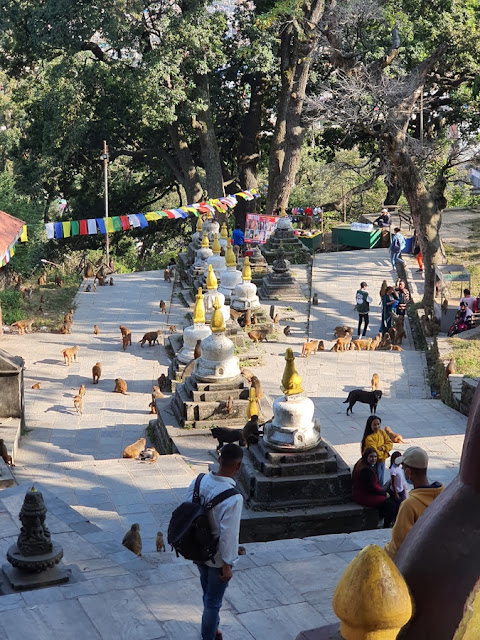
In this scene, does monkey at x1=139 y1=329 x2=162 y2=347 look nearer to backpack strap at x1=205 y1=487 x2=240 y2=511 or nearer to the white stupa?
the white stupa

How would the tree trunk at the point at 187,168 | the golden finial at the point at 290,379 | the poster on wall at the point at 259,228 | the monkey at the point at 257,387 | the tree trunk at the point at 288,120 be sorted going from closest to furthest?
the golden finial at the point at 290,379 → the monkey at the point at 257,387 → the poster on wall at the point at 259,228 → the tree trunk at the point at 288,120 → the tree trunk at the point at 187,168

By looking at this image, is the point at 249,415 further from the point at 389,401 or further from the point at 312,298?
the point at 312,298

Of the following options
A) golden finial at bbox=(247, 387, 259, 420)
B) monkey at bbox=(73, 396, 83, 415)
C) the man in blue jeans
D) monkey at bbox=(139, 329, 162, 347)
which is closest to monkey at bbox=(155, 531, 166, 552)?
the man in blue jeans

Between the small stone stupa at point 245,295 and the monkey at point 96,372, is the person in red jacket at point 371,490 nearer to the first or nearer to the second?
the monkey at point 96,372

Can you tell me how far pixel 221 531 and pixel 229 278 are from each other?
52.1 ft

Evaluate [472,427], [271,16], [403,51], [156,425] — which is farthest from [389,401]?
[403,51]

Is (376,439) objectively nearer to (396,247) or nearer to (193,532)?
(193,532)

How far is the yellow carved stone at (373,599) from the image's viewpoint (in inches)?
106

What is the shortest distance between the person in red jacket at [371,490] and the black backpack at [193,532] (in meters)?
3.74

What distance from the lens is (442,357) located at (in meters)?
16.7

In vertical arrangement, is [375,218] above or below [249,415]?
above

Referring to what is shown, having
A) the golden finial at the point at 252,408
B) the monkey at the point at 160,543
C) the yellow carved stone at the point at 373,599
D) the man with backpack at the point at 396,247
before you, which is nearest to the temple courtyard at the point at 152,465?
the monkey at the point at 160,543

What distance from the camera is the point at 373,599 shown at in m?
2.68

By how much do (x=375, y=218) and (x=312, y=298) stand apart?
34.1 feet
